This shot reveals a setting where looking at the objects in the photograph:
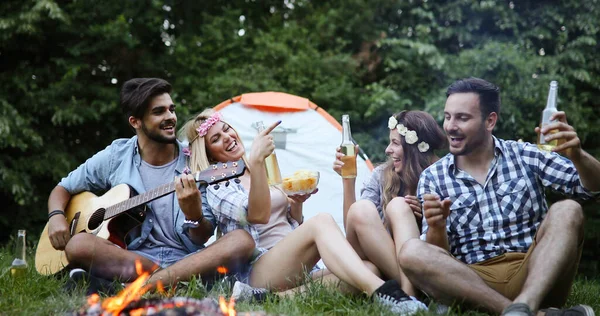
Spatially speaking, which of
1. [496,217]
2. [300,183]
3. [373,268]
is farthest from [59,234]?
[496,217]

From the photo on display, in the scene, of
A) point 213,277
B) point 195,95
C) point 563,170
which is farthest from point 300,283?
point 195,95

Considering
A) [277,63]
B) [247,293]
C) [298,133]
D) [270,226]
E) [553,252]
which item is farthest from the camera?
[277,63]

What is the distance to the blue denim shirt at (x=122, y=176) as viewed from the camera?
11.9 feet

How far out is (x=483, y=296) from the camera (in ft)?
8.77

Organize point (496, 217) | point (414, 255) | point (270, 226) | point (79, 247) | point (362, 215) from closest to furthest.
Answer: point (414, 255) < point (496, 217) < point (362, 215) < point (79, 247) < point (270, 226)

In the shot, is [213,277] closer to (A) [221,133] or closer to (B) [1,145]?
(A) [221,133]

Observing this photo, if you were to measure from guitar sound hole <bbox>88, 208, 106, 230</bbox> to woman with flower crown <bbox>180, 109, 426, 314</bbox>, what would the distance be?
22.1 inches

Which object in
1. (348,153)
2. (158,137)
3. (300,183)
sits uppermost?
(158,137)

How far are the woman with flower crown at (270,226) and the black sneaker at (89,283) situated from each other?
2.08ft

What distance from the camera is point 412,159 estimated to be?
11.8ft

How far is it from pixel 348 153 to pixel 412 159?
1.14 ft

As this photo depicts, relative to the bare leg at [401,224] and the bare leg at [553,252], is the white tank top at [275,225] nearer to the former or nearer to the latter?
the bare leg at [401,224]

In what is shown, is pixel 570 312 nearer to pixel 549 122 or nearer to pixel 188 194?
pixel 549 122

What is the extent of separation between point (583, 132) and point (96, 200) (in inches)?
212
